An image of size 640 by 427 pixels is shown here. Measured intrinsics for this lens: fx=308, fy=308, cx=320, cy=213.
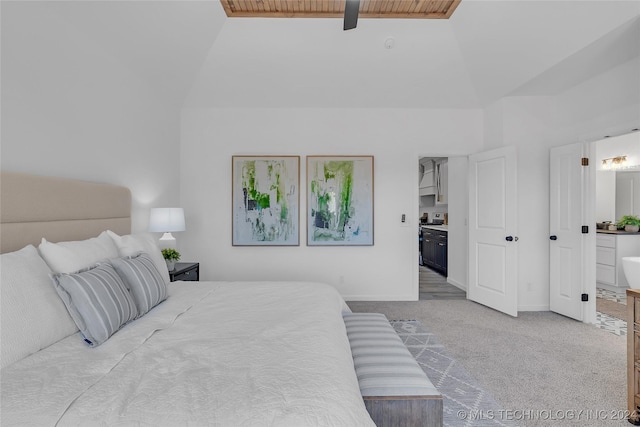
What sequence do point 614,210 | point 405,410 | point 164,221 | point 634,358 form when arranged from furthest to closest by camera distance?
1. point 614,210
2. point 164,221
3. point 634,358
4. point 405,410

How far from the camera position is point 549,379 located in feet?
7.55

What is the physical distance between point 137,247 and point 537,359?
3.35m

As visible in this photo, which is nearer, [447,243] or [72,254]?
[72,254]

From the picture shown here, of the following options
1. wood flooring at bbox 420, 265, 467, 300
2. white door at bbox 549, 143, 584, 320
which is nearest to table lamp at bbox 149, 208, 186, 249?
wood flooring at bbox 420, 265, 467, 300

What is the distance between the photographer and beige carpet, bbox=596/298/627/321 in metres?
3.74

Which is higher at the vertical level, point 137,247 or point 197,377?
point 137,247

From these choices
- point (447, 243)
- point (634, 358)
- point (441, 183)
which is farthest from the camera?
point (441, 183)

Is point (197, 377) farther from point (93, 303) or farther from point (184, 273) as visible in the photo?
point (184, 273)

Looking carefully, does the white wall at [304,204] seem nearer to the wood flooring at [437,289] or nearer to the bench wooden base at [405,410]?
the wood flooring at [437,289]

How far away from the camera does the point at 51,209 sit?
1.98 m

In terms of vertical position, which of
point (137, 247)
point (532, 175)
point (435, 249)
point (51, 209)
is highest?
point (532, 175)

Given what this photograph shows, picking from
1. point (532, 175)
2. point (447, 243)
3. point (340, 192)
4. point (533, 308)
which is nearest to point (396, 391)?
point (340, 192)

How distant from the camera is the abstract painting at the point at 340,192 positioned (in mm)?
4309

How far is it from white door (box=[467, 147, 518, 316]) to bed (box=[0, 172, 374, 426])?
2.73 meters
